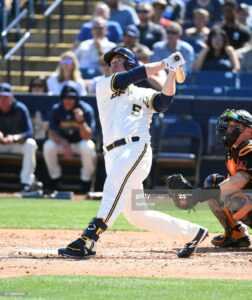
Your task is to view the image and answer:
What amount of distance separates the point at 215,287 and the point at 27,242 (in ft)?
9.79

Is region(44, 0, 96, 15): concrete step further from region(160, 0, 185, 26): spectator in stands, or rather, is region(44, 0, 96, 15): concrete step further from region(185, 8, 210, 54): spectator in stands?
region(185, 8, 210, 54): spectator in stands

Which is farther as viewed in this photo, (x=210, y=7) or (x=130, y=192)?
(x=210, y=7)

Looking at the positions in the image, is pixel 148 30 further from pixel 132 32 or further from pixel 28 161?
pixel 28 161

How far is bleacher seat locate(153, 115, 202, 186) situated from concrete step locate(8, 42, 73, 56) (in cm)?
359

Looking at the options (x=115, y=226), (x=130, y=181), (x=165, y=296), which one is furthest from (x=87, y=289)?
(x=115, y=226)

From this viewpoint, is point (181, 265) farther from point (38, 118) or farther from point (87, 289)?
point (38, 118)

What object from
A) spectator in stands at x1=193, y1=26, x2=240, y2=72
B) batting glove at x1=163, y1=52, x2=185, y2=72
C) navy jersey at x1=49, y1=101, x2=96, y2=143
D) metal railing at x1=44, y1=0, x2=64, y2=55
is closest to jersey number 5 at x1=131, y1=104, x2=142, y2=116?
batting glove at x1=163, y1=52, x2=185, y2=72

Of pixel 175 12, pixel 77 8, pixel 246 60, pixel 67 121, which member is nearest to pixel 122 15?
pixel 175 12

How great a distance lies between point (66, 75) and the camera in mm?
14875

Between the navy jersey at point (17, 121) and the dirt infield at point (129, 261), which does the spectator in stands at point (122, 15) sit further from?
the dirt infield at point (129, 261)

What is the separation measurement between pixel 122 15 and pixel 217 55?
2.67m

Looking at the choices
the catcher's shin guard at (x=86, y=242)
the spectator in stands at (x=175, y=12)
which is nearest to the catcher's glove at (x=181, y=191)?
the catcher's shin guard at (x=86, y=242)

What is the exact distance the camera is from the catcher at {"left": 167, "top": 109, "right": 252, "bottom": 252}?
8094 mm

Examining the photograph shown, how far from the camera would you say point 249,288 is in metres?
6.28
